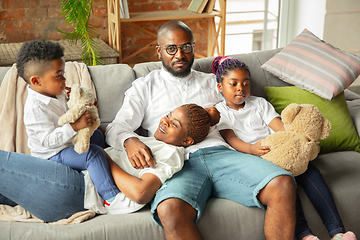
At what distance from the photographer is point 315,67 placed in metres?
2.02

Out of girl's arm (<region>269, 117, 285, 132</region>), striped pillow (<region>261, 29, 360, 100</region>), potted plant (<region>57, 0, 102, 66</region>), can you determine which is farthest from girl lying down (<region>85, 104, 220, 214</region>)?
potted plant (<region>57, 0, 102, 66</region>)

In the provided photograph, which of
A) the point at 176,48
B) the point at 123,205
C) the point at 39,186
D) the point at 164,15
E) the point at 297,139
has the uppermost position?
the point at 164,15

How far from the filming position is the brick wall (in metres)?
3.21

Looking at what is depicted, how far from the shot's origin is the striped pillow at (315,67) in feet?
6.44

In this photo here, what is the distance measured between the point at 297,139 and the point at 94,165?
85 centimetres

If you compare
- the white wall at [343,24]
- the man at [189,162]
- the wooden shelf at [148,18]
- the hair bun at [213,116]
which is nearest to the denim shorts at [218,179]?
the man at [189,162]

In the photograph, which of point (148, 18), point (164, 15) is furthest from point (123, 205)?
point (164, 15)

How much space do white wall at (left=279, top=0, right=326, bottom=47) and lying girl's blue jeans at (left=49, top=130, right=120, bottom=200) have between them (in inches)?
105

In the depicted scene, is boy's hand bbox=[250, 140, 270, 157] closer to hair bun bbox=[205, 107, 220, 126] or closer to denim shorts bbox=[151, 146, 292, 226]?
denim shorts bbox=[151, 146, 292, 226]

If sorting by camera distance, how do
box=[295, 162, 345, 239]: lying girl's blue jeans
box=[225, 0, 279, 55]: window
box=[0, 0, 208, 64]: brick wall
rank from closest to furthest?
box=[295, 162, 345, 239]: lying girl's blue jeans
box=[0, 0, 208, 64]: brick wall
box=[225, 0, 279, 55]: window

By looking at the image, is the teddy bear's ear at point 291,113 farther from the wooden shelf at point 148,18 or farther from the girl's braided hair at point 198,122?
the wooden shelf at point 148,18

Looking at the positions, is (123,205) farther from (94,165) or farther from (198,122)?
(198,122)

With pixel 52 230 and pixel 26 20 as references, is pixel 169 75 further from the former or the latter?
pixel 26 20

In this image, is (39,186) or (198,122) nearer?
(39,186)
